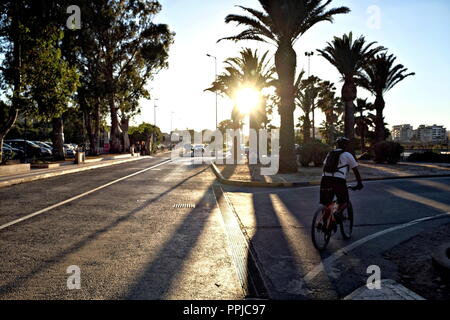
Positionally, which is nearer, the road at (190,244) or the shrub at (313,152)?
the road at (190,244)

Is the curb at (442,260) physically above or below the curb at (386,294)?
above

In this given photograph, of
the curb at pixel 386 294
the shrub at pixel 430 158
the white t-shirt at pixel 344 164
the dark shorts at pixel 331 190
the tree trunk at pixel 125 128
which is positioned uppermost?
the tree trunk at pixel 125 128

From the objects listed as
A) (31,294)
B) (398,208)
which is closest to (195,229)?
(31,294)

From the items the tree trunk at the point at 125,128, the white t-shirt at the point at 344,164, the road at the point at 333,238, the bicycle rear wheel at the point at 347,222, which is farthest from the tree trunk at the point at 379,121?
the white t-shirt at the point at 344,164

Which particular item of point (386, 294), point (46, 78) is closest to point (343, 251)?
point (386, 294)

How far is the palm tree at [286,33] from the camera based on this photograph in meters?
19.3

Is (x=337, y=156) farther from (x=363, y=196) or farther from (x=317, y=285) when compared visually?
(x=363, y=196)

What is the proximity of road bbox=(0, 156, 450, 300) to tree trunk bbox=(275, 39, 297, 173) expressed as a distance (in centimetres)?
820

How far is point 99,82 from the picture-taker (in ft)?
118

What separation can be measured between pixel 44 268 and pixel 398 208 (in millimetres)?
8234

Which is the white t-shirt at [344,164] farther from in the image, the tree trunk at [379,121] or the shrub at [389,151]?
the tree trunk at [379,121]

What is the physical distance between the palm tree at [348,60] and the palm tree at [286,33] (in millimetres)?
7754

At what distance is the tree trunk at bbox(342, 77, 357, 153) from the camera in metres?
26.3
